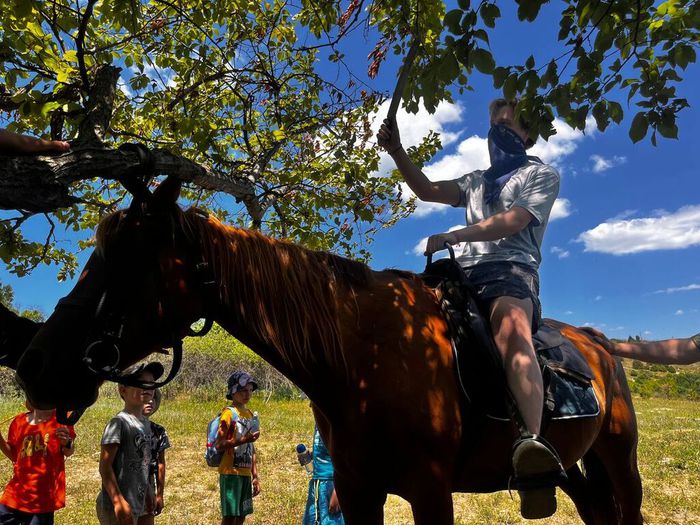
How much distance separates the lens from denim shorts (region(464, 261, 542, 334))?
90.1 inches

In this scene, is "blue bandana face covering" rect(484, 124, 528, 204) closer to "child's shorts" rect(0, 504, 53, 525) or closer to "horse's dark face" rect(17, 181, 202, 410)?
"horse's dark face" rect(17, 181, 202, 410)

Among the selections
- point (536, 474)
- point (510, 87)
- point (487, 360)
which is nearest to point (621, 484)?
point (536, 474)

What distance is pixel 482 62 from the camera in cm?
240

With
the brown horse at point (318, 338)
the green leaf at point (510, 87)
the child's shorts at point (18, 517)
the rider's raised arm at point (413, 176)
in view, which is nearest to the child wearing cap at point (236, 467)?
the child's shorts at point (18, 517)

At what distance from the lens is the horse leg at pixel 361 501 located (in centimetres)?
195

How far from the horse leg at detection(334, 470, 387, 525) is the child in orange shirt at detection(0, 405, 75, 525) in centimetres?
276

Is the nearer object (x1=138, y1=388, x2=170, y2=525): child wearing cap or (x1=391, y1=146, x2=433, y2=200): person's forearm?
(x1=391, y1=146, x2=433, y2=200): person's forearm

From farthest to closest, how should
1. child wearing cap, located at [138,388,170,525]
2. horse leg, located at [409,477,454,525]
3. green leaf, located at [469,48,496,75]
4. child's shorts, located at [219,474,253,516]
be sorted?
child's shorts, located at [219,474,253,516] → child wearing cap, located at [138,388,170,525] → green leaf, located at [469,48,496,75] → horse leg, located at [409,477,454,525]

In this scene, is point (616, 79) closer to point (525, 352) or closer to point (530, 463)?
point (525, 352)

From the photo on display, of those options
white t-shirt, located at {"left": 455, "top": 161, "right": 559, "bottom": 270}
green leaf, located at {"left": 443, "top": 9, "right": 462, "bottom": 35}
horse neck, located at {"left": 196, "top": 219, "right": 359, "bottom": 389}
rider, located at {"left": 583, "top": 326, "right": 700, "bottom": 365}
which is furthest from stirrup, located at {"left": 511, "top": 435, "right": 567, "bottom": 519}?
green leaf, located at {"left": 443, "top": 9, "right": 462, "bottom": 35}

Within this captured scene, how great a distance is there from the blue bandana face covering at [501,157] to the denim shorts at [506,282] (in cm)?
45

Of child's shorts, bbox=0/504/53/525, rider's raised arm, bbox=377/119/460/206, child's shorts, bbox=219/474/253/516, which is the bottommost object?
child's shorts, bbox=219/474/253/516

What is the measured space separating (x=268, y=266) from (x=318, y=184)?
192 inches

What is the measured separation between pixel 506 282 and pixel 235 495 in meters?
3.77
